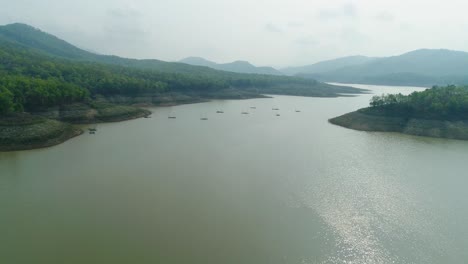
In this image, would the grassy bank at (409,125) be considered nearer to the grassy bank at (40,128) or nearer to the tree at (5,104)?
the grassy bank at (40,128)

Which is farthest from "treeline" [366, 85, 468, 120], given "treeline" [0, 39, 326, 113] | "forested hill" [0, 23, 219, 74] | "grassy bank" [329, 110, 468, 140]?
"forested hill" [0, 23, 219, 74]

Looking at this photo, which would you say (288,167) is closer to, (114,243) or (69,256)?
(114,243)

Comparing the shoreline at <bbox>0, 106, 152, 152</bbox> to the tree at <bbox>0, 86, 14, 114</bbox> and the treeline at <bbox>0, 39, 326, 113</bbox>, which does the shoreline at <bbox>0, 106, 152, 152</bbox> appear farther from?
the treeline at <bbox>0, 39, 326, 113</bbox>

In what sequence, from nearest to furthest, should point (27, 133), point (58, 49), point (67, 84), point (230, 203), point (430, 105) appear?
point (230, 203), point (27, 133), point (430, 105), point (67, 84), point (58, 49)

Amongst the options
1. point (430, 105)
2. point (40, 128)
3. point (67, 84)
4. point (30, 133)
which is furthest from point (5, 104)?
point (430, 105)

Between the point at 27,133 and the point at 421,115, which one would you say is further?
the point at 421,115

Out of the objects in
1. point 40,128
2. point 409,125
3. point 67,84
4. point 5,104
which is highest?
point 67,84

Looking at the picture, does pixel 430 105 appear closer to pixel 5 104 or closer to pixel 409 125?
pixel 409 125
